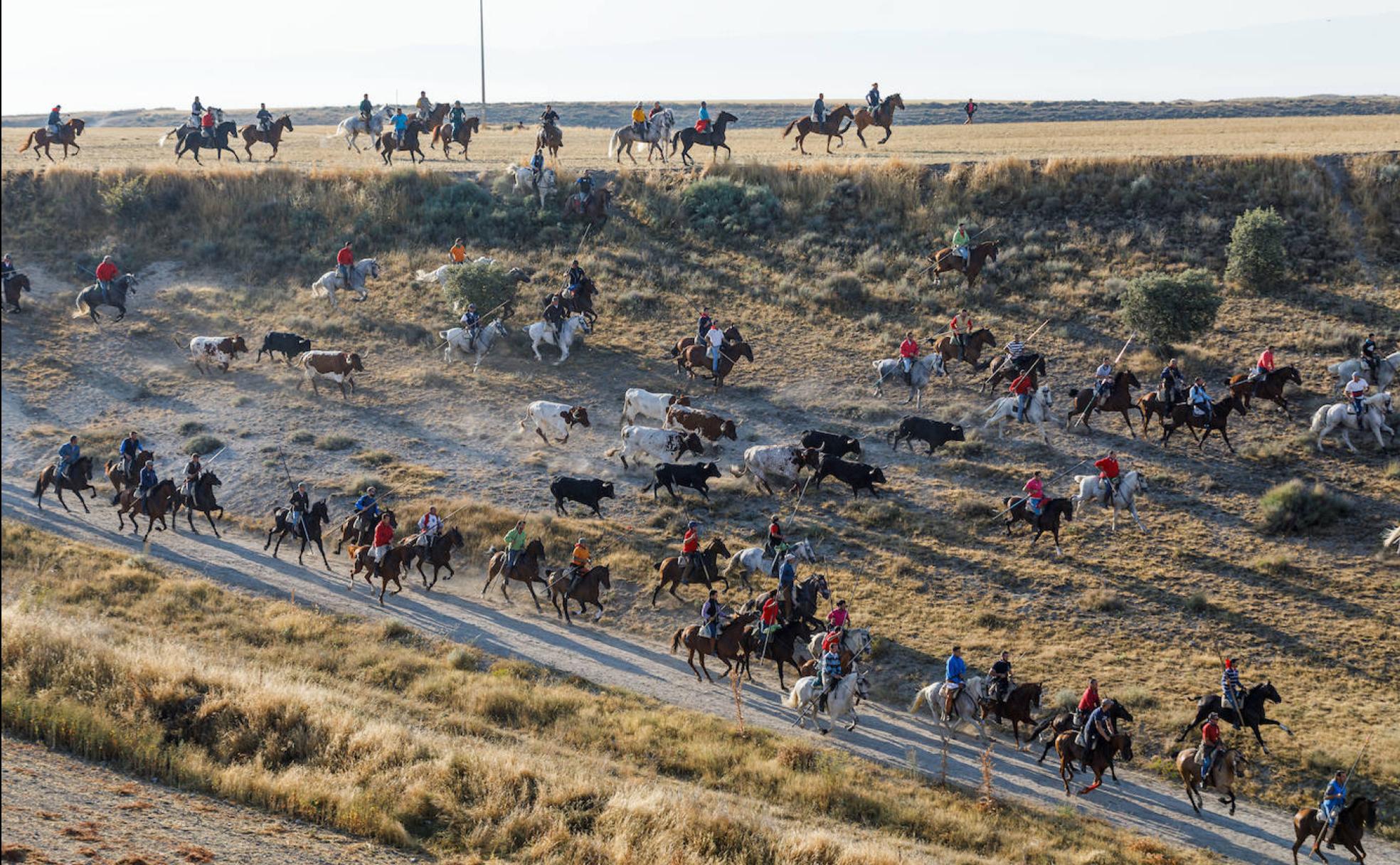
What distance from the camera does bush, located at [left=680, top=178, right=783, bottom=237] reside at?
133ft

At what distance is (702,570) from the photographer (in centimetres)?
2208

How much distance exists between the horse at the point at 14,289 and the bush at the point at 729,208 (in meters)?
22.0

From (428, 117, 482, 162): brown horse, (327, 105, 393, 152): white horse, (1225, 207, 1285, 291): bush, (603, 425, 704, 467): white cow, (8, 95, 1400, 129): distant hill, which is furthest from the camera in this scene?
(8, 95, 1400, 129): distant hill

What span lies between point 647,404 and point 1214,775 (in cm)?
1647

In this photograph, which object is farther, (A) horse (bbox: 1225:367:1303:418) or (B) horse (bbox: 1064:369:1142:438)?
(B) horse (bbox: 1064:369:1142:438)

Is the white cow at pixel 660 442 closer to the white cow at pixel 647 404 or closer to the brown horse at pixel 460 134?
the white cow at pixel 647 404

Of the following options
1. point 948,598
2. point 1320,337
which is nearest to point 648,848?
point 948,598

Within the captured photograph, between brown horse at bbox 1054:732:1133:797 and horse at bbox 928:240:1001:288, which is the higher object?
horse at bbox 928:240:1001:288

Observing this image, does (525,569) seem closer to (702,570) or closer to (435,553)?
(435,553)

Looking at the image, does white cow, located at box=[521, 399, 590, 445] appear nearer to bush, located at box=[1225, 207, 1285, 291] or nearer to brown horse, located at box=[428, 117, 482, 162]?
bush, located at box=[1225, 207, 1285, 291]

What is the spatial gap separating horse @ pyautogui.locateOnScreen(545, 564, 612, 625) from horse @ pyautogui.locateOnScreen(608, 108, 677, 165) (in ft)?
82.7

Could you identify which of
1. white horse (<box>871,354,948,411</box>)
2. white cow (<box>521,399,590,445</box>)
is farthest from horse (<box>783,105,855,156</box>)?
white cow (<box>521,399,590,445</box>)

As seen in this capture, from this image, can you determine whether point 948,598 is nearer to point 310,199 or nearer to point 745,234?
point 745,234

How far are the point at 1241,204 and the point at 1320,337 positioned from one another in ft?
25.6
